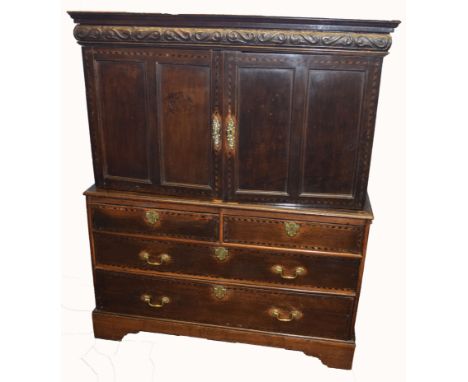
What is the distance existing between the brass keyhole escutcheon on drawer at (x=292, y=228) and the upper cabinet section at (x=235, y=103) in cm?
13

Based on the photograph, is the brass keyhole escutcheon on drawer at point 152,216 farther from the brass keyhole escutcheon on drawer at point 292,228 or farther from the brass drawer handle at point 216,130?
the brass keyhole escutcheon on drawer at point 292,228

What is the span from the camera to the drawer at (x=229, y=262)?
278cm

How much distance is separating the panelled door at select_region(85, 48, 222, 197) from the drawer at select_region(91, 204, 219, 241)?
0.14 metres

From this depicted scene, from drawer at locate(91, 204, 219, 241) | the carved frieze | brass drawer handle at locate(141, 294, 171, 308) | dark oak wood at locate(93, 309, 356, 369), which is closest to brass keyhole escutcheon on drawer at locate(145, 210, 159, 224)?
drawer at locate(91, 204, 219, 241)

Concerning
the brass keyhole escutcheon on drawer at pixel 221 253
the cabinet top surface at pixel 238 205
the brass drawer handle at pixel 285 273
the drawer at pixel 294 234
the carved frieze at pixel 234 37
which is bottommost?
the brass drawer handle at pixel 285 273

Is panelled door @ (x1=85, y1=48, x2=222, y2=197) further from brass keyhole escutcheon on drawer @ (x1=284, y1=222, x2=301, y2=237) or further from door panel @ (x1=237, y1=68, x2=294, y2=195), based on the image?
brass keyhole escutcheon on drawer @ (x1=284, y1=222, x2=301, y2=237)

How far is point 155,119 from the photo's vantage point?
2645 millimetres

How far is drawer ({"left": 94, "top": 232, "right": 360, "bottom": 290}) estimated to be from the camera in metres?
2.78

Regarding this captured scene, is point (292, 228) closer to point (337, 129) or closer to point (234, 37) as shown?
point (337, 129)

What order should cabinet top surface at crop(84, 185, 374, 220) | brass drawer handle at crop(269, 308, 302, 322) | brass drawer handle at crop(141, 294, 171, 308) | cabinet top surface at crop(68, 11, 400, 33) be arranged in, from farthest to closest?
brass drawer handle at crop(141, 294, 171, 308), brass drawer handle at crop(269, 308, 302, 322), cabinet top surface at crop(84, 185, 374, 220), cabinet top surface at crop(68, 11, 400, 33)

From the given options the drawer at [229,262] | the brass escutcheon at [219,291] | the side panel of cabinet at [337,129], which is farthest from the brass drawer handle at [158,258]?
the side panel of cabinet at [337,129]

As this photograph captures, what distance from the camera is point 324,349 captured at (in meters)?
2.94

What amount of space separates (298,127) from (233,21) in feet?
2.21

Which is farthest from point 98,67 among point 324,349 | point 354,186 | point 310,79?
point 324,349
